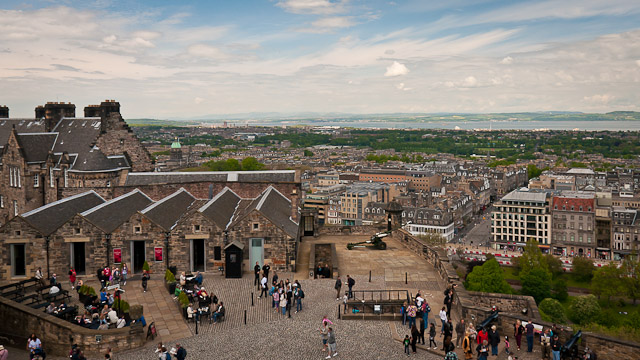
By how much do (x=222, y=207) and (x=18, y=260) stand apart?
10.4 m

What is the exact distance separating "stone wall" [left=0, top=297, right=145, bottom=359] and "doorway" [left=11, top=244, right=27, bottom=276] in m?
6.60

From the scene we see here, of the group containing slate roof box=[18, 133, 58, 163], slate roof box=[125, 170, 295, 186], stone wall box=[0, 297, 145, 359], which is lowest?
stone wall box=[0, 297, 145, 359]

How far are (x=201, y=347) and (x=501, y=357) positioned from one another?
32.7ft

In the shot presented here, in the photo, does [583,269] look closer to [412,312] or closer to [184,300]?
[412,312]

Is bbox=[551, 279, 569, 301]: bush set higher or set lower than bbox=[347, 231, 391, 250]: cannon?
lower

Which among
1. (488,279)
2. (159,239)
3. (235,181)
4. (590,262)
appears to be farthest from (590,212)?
(159,239)

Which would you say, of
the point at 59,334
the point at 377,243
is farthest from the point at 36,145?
the point at 59,334

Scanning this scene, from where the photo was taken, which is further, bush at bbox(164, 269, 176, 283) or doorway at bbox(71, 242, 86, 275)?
doorway at bbox(71, 242, 86, 275)

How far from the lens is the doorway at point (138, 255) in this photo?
2839cm

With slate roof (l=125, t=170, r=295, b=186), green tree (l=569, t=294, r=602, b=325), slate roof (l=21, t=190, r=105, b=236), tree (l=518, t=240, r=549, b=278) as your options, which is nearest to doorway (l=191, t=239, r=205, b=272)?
slate roof (l=21, t=190, r=105, b=236)

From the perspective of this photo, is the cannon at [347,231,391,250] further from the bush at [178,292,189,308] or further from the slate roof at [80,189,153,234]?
the bush at [178,292,189,308]

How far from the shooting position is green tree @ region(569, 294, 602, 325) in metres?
79.4

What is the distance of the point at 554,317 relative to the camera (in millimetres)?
72688

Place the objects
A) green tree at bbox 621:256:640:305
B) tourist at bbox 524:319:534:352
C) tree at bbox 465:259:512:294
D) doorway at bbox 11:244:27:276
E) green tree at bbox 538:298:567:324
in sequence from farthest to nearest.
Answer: green tree at bbox 621:256:640:305, tree at bbox 465:259:512:294, green tree at bbox 538:298:567:324, doorway at bbox 11:244:27:276, tourist at bbox 524:319:534:352
